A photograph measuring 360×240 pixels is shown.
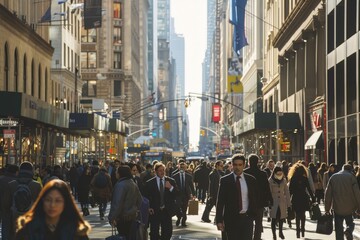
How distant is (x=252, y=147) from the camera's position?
7725cm

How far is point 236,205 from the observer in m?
14.2

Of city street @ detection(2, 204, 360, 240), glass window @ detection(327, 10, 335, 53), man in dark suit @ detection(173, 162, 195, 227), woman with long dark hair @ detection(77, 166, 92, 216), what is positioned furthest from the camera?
glass window @ detection(327, 10, 335, 53)

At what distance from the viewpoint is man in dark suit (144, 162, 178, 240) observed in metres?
18.8

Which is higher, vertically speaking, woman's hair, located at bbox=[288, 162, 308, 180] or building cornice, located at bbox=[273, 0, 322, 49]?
building cornice, located at bbox=[273, 0, 322, 49]

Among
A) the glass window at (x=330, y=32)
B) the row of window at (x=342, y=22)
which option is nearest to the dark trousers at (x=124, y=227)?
the row of window at (x=342, y=22)

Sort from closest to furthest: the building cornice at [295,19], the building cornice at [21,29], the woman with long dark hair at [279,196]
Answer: the woman with long dark hair at [279,196] → the building cornice at [21,29] → the building cornice at [295,19]

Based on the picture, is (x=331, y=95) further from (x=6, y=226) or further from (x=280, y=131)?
(x=6, y=226)

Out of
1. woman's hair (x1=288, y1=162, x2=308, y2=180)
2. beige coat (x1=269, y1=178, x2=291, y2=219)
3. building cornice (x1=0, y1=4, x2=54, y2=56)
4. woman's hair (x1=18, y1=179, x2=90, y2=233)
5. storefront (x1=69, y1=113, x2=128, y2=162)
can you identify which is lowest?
beige coat (x1=269, y1=178, x2=291, y2=219)

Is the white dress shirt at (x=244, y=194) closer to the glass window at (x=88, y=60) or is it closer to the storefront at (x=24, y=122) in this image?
the storefront at (x=24, y=122)

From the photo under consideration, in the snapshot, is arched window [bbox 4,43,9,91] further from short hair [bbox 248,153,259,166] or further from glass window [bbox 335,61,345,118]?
short hair [bbox 248,153,259,166]

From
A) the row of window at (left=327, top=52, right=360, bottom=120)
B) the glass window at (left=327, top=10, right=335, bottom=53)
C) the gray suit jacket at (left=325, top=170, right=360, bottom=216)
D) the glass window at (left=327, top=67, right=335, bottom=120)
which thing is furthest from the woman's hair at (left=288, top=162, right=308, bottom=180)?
the glass window at (left=327, top=67, right=335, bottom=120)

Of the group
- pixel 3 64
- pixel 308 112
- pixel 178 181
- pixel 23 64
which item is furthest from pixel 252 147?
pixel 178 181

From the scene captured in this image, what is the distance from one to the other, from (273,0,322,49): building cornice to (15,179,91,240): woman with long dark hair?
46.0 metres

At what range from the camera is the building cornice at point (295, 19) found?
54.8 meters
